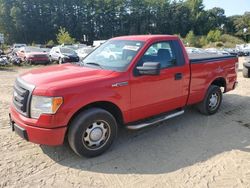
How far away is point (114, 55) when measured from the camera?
17.6 feet

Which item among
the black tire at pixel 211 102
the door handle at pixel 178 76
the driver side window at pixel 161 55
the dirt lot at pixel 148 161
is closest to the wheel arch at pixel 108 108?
the dirt lot at pixel 148 161

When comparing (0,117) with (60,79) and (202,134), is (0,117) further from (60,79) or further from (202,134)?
(202,134)

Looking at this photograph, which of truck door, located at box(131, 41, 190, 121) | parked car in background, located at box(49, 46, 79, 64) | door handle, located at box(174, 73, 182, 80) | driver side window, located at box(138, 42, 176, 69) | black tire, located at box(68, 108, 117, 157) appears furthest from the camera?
parked car in background, located at box(49, 46, 79, 64)

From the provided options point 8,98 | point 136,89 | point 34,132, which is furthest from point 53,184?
point 8,98

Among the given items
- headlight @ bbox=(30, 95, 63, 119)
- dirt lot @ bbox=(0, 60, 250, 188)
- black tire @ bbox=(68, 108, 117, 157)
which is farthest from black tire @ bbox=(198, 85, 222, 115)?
headlight @ bbox=(30, 95, 63, 119)

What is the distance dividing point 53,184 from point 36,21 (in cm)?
9779

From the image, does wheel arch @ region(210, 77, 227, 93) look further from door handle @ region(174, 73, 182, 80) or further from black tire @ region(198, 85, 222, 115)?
door handle @ region(174, 73, 182, 80)

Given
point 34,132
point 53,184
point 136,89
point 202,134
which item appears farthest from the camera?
point 202,134

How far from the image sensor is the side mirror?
15.6 feet

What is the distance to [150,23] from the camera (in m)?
106

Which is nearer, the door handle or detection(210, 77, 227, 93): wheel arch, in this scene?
the door handle

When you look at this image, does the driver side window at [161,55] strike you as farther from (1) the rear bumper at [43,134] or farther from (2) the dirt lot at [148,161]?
(1) the rear bumper at [43,134]

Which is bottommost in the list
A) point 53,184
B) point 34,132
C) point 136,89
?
point 53,184

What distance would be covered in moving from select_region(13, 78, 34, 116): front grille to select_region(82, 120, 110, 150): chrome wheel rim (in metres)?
0.97
